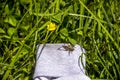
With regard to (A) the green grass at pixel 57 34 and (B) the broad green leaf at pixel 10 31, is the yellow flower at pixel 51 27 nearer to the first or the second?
(A) the green grass at pixel 57 34

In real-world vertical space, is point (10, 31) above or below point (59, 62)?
above

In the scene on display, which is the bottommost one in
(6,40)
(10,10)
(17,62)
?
(17,62)

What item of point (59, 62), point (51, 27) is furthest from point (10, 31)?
point (59, 62)

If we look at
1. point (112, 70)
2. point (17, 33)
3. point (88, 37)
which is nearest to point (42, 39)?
point (17, 33)

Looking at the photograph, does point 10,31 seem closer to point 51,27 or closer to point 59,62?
point 51,27

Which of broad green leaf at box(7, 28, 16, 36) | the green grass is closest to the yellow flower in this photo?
the green grass

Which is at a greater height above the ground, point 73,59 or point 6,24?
point 6,24

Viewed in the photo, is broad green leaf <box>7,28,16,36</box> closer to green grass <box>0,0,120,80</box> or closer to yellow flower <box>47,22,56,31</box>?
green grass <box>0,0,120,80</box>

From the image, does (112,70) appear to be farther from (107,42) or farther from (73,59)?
(73,59)
